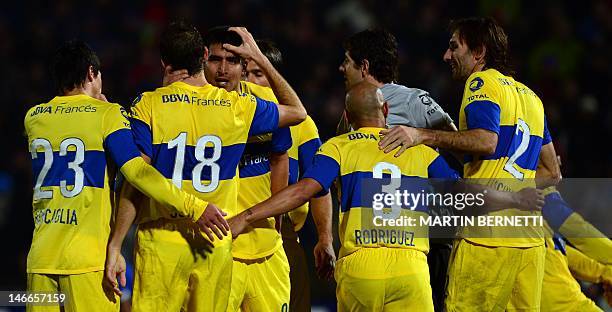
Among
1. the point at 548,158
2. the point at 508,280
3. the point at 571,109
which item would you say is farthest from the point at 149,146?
the point at 571,109

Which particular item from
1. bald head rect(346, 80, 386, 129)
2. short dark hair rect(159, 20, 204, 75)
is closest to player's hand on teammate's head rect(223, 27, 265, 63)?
short dark hair rect(159, 20, 204, 75)

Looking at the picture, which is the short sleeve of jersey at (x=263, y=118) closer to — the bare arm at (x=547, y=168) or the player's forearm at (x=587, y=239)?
the bare arm at (x=547, y=168)

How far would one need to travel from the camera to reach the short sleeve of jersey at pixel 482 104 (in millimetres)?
6324

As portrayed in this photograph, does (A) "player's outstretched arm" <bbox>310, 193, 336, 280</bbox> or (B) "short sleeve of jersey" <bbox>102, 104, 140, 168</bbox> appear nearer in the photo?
(B) "short sleeve of jersey" <bbox>102, 104, 140, 168</bbox>

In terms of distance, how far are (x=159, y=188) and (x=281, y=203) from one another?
792mm

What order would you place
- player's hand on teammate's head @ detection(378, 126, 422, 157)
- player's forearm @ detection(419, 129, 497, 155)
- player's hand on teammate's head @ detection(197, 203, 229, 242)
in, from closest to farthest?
player's hand on teammate's head @ detection(197, 203, 229, 242), player's hand on teammate's head @ detection(378, 126, 422, 157), player's forearm @ detection(419, 129, 497, 155)

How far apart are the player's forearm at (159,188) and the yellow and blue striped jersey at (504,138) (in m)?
1.84

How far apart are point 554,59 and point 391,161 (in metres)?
7.67

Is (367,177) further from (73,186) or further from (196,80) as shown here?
(73,186)

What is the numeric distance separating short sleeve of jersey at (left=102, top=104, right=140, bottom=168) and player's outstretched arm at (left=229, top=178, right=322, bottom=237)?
0.76m

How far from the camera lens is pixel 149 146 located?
19.8 feet

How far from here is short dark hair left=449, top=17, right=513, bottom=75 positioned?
267 inches

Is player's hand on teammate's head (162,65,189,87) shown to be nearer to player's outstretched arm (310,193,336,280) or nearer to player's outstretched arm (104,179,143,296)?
player's outstretched arm (104,179,143,296)

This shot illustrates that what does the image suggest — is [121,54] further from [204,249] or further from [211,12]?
[204,249]
